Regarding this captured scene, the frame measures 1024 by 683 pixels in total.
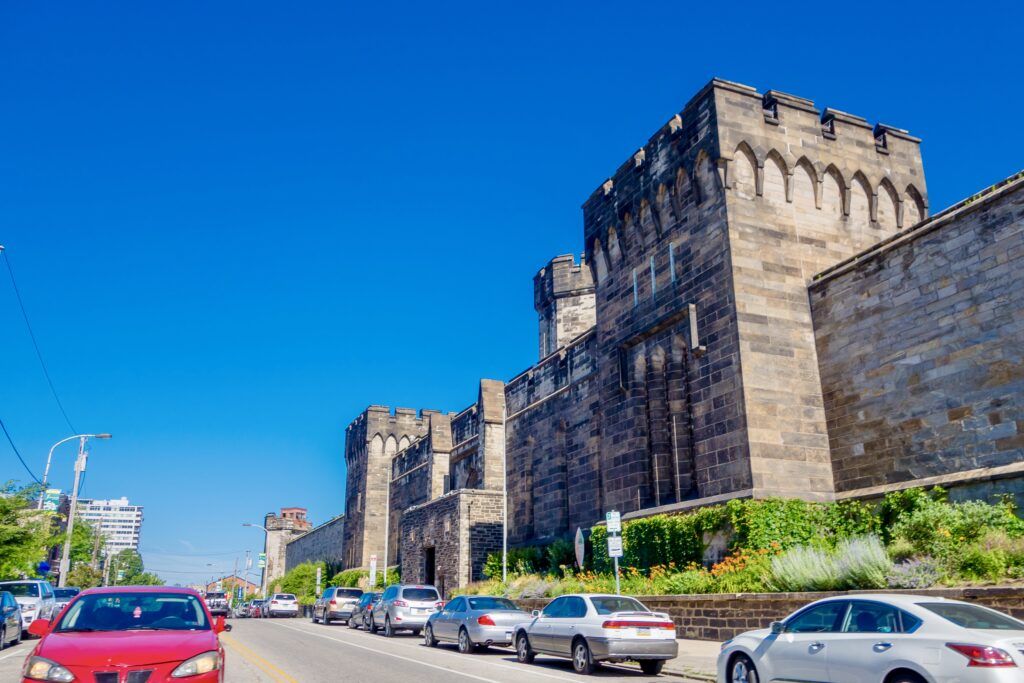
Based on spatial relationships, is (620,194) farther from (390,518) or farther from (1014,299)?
(390,518)

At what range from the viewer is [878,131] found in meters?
22.7

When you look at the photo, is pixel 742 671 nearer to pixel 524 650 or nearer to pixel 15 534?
pixel 524 650

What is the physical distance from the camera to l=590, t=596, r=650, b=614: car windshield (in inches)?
552

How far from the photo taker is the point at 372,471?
5109cm

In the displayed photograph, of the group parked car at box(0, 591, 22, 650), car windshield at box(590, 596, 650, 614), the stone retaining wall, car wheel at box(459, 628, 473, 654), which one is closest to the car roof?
car windshield at box(590, 596, 650, 614)

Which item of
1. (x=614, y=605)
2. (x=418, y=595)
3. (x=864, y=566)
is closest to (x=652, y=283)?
(x=864, y=566)

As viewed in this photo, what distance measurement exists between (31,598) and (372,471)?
97.9ft

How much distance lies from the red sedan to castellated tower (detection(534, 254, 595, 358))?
3406cm

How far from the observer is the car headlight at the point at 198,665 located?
23.6 ft

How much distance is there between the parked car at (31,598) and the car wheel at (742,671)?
60.3ft

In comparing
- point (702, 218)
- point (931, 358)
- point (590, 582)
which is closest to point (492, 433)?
point (590, 582)

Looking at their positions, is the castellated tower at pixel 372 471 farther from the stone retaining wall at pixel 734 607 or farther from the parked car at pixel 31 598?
the stone retaining wall at pixel 734 607

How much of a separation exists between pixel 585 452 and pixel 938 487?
541 inches

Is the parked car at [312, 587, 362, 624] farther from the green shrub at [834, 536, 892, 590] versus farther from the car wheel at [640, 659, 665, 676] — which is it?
the green shrub at [834, 536, 892, 590]
